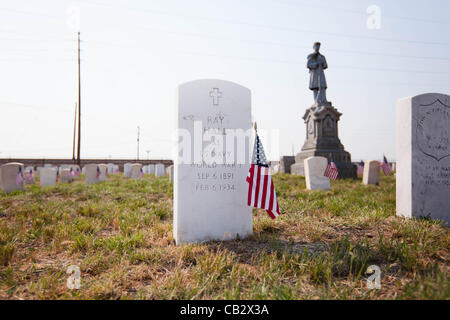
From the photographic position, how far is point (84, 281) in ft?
8.02

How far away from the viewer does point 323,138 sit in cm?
1526

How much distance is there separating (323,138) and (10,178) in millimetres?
14557

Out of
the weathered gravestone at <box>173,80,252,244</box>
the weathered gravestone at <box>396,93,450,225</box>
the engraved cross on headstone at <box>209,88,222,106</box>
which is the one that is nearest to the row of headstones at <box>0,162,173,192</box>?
the weathered gravestone at <box>173,80,252,244</box>

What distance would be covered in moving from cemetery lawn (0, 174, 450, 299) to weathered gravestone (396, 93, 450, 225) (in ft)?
1.73

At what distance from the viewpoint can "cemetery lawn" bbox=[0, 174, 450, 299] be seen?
218 cm

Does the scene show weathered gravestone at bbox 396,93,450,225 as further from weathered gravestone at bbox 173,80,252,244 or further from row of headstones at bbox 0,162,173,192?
row of headstones at bbox 0,162,173,192

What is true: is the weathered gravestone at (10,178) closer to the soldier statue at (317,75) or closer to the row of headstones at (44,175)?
the row of headstones at (44,175)

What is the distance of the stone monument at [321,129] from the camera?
14.6 meters

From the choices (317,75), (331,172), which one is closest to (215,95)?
(331,172)

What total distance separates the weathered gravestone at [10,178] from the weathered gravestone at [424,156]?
11.3 metres
